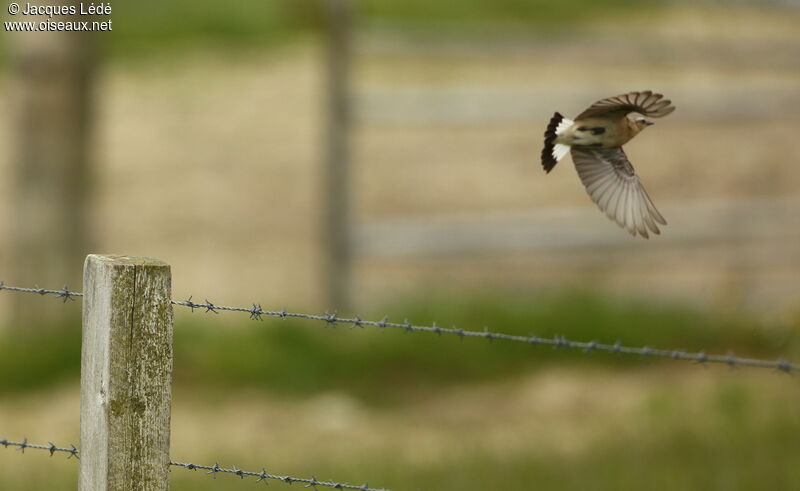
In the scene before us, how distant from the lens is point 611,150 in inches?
112

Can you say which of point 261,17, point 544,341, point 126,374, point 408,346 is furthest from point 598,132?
point 261,17

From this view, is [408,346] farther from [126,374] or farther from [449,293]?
[126,374]

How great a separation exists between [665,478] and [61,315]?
4278 mm

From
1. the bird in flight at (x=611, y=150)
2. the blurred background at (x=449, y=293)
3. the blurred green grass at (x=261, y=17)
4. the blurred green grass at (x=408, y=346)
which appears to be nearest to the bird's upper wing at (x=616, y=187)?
the bird in flight at (x=611, y=150)

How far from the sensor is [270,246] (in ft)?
44.1

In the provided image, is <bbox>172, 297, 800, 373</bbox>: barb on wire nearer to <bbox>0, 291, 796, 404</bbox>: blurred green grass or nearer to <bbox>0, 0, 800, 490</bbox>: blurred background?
<bbox>0, 0, 800, 490</bbox>: blurred background

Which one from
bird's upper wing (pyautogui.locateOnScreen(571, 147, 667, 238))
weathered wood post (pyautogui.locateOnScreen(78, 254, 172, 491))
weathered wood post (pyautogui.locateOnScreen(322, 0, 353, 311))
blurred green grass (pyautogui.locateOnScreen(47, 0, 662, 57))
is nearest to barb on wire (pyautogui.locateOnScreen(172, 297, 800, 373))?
weathered wood post (pyautogui.locateOnScreen(78, 254, 172, 491))

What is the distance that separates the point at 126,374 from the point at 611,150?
1.15 m

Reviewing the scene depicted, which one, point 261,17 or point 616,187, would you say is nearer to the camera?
point 616,187

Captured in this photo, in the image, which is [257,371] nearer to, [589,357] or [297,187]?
[589,357]

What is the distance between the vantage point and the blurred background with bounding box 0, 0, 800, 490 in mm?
6320

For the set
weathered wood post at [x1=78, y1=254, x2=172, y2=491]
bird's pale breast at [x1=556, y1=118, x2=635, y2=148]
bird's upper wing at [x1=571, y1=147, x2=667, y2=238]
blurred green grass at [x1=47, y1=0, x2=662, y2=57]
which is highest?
blurred green grass at [x1=47, y1=0, x2=662, y2=57]

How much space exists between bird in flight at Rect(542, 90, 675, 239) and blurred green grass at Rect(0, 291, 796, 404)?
4860 mm

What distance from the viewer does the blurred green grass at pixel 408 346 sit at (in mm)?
7750
